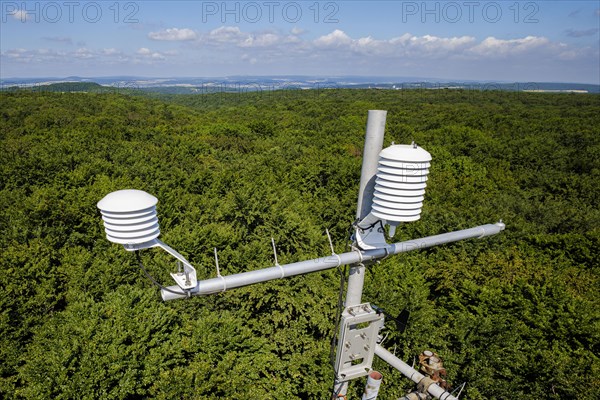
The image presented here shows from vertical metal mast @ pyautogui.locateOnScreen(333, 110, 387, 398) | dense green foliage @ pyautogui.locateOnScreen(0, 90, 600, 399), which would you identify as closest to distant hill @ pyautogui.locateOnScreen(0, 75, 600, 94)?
dense green foliage @ pyautogui.locateOnScreen(0, 90, 600, 399)

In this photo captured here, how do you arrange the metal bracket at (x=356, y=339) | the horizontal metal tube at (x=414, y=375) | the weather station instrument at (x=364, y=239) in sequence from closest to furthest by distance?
the weather station instrument at (x=364, y=239) < the horizontal metal tube at (x=414, y=375) < the metal bracket at (x=356, y=339)

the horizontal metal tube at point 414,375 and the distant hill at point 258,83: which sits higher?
the distant hill at point 258,83

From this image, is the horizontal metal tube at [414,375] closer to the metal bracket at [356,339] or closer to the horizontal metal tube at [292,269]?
the metal bracket at [356,339]

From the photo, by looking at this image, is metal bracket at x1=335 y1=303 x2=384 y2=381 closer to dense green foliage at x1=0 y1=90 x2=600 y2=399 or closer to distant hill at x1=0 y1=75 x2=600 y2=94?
dense green foliage at x1=0 y1=90 x2=600 y2=399

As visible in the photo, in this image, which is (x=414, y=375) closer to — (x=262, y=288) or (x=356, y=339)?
(x=356, y=339)

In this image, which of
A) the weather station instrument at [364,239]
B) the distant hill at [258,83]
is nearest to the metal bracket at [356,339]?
the weather station instrument at [364,239]

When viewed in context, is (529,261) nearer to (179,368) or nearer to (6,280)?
(179,368)
